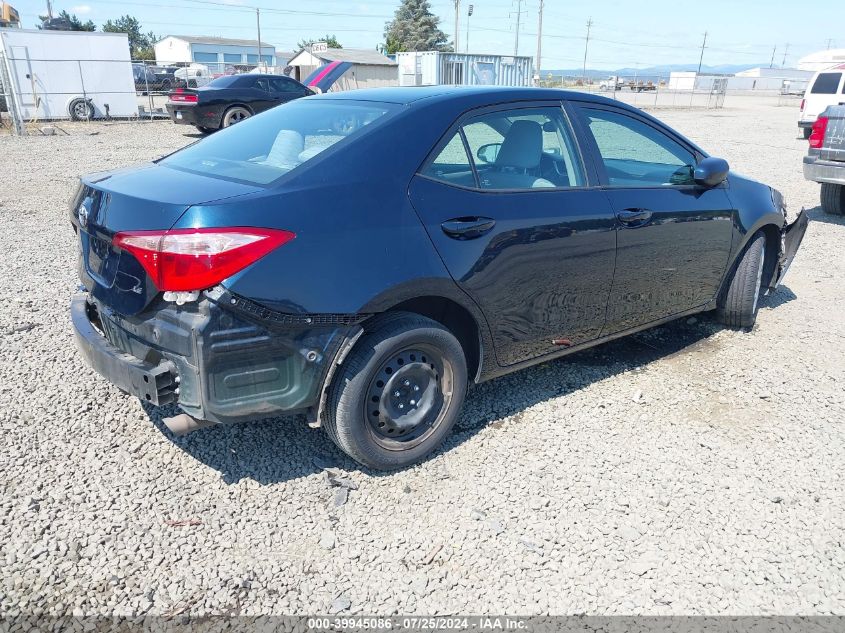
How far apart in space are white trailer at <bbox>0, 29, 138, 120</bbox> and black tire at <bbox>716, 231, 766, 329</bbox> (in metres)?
20.2

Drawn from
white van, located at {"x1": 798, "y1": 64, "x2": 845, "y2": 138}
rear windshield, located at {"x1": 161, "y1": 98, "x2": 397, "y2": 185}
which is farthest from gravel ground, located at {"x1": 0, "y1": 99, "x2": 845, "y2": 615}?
white van, located at {"x1": 798, "y1": 64, "x2": 845, "y2": 138}

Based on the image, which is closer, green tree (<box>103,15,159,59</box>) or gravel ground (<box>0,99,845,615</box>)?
gravel ground (<box>0,99,845,615</box>)

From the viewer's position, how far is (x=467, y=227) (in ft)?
9.93

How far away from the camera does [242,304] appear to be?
2.47 meters

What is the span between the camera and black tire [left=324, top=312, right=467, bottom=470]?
2848mm

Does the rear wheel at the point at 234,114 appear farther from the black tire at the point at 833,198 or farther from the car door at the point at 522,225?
the car door at the point at 522,225

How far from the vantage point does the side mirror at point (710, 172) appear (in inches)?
159

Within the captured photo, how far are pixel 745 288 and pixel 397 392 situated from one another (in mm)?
3031

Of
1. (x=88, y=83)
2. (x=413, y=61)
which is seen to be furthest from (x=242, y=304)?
(x=413, y=61)

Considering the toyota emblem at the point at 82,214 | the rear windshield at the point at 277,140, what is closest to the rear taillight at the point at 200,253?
the rear windshield at the point at 277,140

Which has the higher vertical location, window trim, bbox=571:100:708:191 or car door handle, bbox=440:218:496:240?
window trim, bbox=571:100:708:191

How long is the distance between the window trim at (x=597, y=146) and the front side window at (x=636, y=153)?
15mm

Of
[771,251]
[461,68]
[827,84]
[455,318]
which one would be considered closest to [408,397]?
[455,318]

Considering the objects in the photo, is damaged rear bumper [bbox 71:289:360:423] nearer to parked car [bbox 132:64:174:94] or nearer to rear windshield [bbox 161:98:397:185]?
rear windshield [bbox 161:98:397:185]
